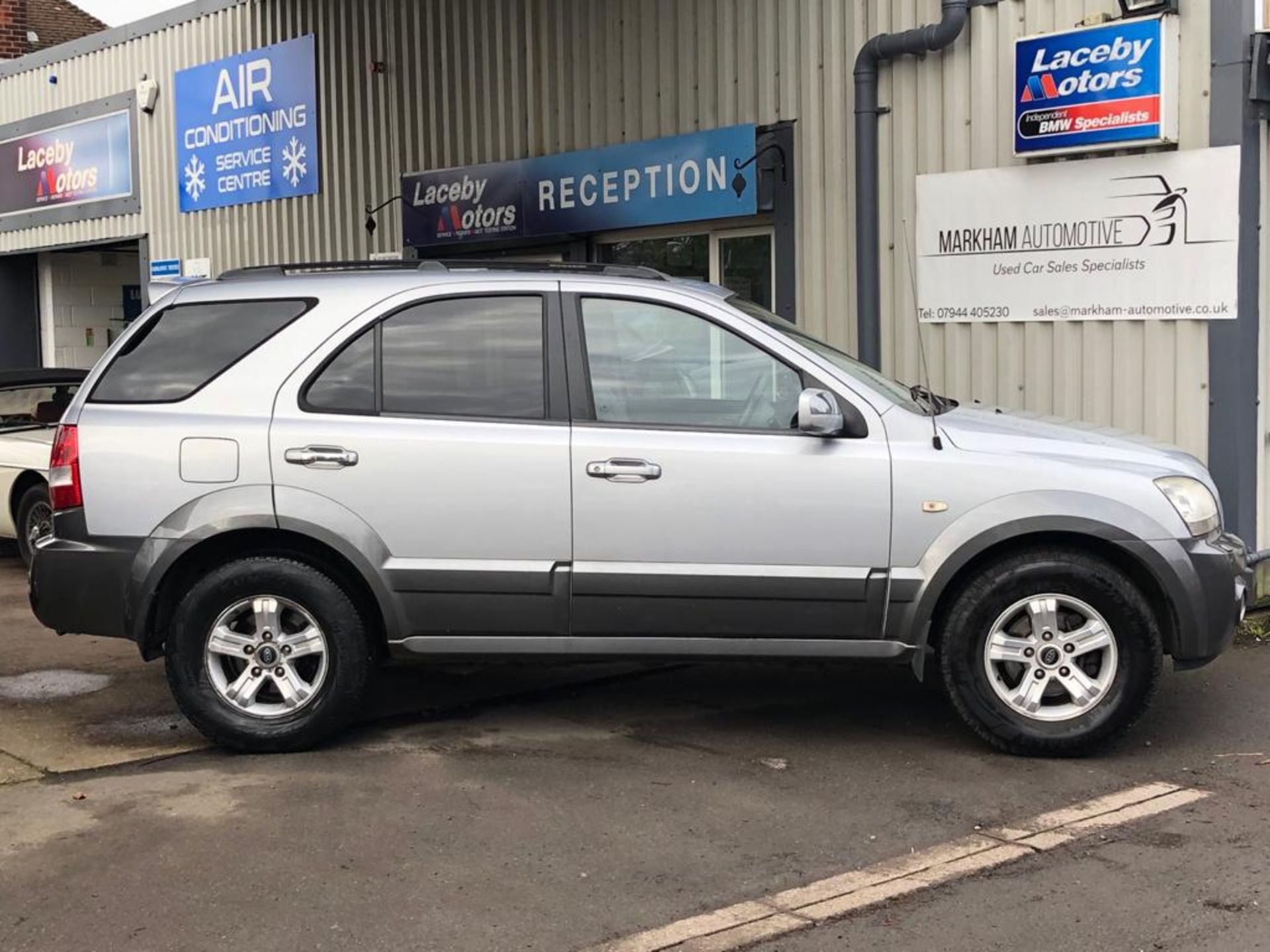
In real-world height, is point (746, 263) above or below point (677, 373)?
above

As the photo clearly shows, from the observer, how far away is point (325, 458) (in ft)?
19.2

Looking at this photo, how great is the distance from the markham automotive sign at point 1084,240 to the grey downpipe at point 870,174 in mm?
328

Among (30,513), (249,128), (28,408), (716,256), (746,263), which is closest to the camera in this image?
(30,513)

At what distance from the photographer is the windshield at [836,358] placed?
604cm

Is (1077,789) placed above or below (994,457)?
below

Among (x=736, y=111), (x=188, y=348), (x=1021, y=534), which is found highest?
(x=736, y=111)

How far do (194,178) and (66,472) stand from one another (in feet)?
37.4

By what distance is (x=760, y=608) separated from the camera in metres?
5.79

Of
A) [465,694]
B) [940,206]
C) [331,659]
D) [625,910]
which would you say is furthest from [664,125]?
[625,910]

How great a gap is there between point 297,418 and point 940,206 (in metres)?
5.16

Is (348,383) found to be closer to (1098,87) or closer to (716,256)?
(1098,87)

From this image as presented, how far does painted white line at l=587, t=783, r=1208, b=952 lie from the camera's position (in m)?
4.13

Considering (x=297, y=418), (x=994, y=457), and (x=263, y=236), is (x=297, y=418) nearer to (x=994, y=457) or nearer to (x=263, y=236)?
(x=994, y=457)

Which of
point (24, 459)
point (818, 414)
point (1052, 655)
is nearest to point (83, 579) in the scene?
point (818, 414)
